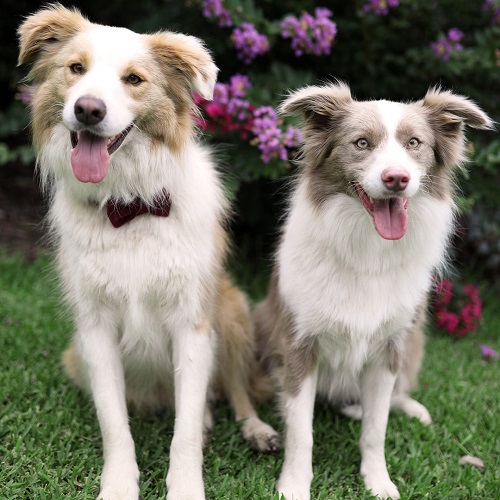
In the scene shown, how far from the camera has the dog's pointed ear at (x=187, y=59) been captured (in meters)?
3.00

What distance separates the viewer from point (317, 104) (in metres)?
3.09

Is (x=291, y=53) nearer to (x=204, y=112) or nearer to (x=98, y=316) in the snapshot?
(x=204, y=112)

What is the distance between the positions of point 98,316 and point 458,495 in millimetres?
1915

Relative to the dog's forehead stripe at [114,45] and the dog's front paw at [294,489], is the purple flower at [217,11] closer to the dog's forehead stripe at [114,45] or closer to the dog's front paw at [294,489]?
the dog's forehead stripe at [114,45]

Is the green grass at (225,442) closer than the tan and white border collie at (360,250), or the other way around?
the tan and white border collie at (360,250)

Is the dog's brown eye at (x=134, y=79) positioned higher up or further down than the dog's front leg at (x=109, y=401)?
higher up

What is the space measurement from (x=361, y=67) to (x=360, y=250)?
118 inches

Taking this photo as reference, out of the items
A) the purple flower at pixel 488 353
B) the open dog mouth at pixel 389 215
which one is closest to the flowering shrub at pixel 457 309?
the purple flower at pixel 488 353

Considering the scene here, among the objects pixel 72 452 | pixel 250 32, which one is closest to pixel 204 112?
pixel 250 32

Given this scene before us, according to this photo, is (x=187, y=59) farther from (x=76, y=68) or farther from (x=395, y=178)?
(x=395, y=178)

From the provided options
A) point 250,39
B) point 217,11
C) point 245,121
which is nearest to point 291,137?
point 245,121

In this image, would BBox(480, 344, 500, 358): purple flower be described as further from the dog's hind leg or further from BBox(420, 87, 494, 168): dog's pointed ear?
BBox(420, 87, 494, 168): dog's pointed ear

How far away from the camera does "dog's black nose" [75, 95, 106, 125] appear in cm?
264

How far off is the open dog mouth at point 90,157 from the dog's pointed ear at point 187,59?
1.51 ft
